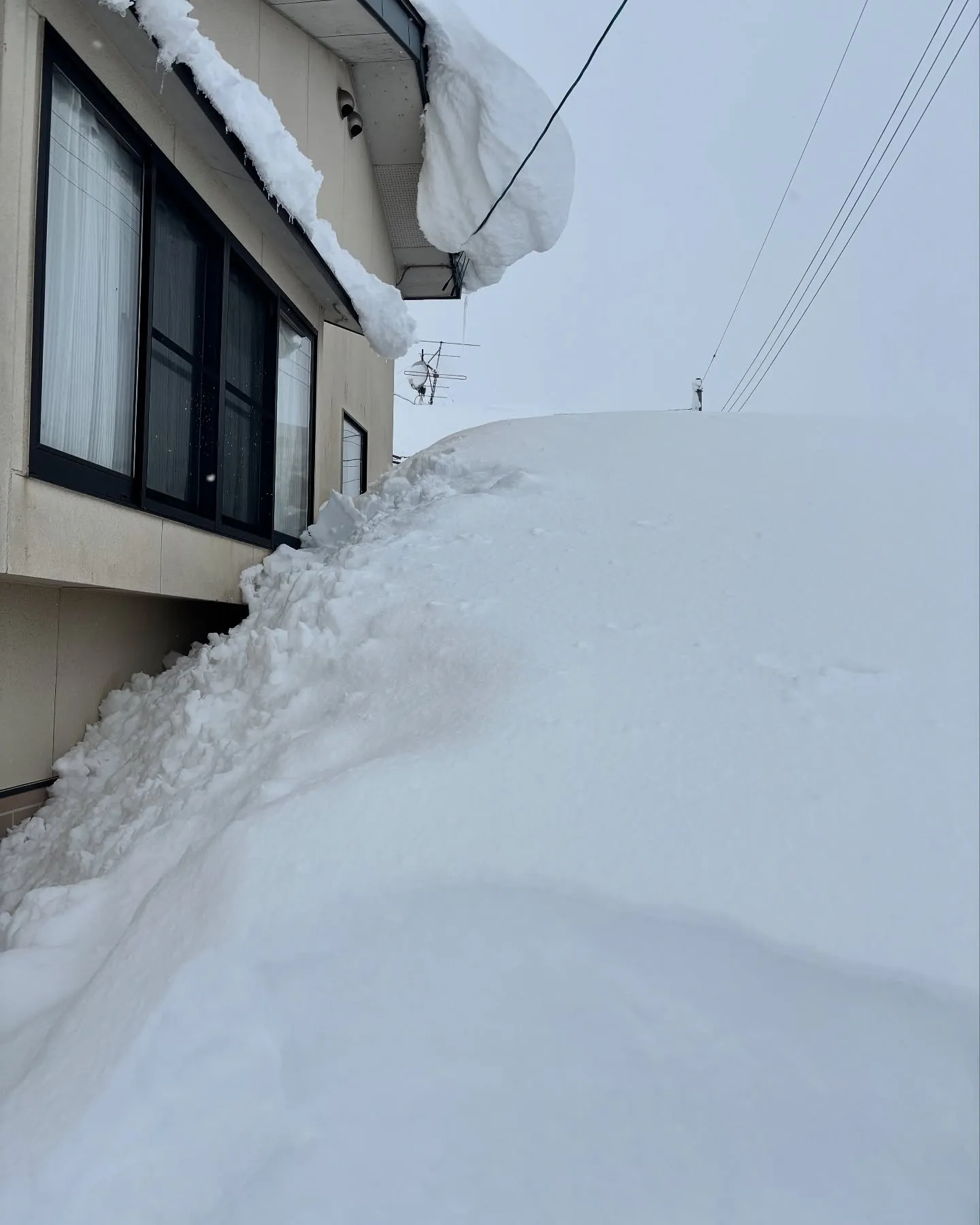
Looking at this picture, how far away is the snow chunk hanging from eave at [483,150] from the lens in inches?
245

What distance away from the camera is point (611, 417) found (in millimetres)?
6066

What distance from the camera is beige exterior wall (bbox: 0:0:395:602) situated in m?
2.47

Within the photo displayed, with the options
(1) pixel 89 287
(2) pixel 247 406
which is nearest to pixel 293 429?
(2) pixel 247 406

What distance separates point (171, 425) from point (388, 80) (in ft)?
15.0

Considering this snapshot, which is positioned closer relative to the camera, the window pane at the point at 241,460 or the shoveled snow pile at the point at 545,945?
the shoveled snow pile at the point at 545,945

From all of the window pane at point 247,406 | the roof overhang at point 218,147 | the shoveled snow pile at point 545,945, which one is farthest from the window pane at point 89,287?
the shoveled snow pile at point 545,945

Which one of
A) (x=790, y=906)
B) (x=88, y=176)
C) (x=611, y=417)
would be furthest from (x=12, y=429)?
(x=611, y=417)

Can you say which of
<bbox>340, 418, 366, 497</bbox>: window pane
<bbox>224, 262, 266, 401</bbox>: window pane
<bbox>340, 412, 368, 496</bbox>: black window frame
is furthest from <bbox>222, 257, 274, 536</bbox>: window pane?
<bbox>340, 418, 366, 497</bbox>: window pane

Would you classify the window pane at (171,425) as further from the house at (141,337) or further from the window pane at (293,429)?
the window pane at (293,429)

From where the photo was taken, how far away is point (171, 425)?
12.3 ft

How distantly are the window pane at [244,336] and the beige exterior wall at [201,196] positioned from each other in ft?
0.67

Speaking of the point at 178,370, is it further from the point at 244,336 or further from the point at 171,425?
the point at 244,336

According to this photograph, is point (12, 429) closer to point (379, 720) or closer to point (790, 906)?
point (379, 720)

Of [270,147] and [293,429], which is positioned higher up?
[270,147]
